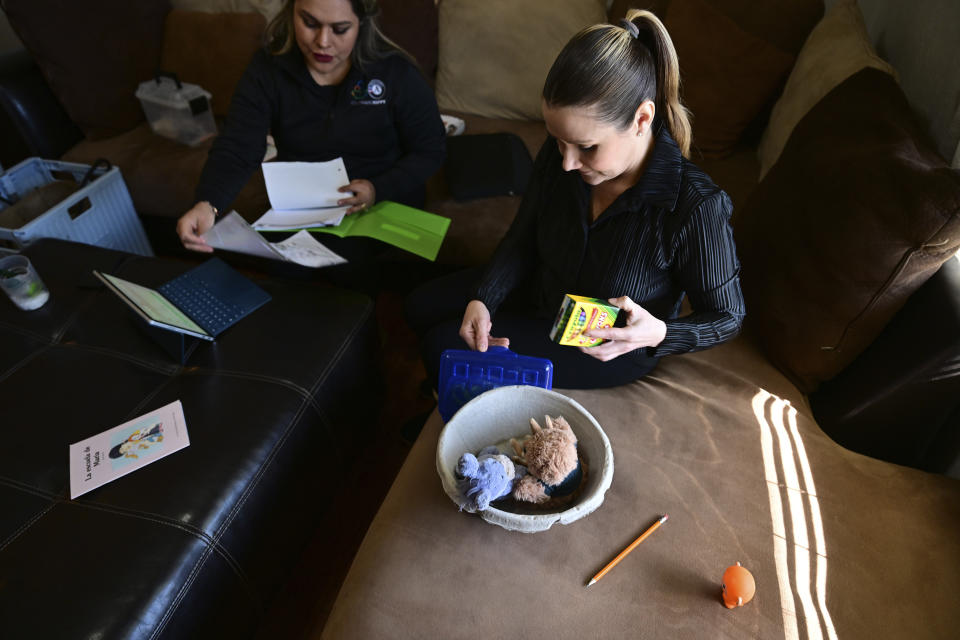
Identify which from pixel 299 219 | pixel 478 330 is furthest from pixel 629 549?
pixel 299 219

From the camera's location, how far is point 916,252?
943mm

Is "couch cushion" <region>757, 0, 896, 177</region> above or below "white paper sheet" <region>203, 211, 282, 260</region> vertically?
above

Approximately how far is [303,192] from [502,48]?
3.27ft

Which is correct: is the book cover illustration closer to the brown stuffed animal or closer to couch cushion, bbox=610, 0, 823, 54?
the brown stuffed animal

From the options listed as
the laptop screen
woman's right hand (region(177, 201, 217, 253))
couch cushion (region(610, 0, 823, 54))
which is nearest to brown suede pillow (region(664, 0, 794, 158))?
couch cushion (region(610, 0, 823, 54))

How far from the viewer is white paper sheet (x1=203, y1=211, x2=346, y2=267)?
4.35 ft

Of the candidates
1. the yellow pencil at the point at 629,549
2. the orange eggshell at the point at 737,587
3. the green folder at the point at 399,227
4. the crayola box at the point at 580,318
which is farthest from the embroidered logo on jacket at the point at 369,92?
the orange eggshell at the point at 737,587

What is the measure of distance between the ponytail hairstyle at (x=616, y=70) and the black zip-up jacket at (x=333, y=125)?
0.81 metres

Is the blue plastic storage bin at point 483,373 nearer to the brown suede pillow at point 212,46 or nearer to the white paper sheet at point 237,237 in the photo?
the white paper sheet at point 237,237

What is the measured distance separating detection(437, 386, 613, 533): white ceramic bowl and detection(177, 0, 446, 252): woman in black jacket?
890 millimetres

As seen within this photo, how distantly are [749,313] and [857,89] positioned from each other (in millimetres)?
544

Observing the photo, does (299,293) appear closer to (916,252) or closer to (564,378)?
(564,378)

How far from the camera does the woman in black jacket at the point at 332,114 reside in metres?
1.48

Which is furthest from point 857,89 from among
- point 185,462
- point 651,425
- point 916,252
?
point 185,462
